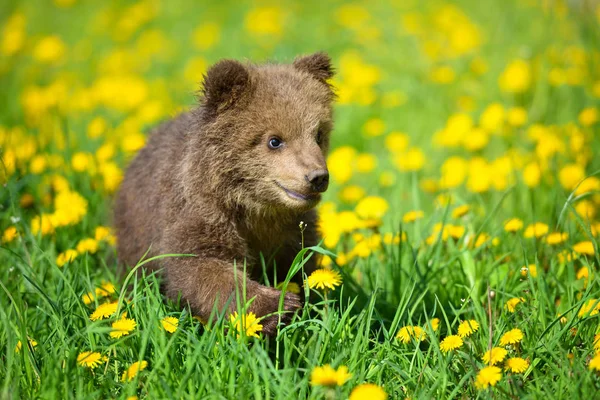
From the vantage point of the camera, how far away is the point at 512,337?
11.0ft

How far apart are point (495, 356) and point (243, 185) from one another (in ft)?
5.28

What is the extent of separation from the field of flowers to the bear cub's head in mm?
594

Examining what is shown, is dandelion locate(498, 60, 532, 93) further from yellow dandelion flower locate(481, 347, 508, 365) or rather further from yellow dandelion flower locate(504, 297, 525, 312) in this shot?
yellow dandelion flower locate(481, 347, 508, 365)

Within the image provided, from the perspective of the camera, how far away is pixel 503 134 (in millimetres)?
6453

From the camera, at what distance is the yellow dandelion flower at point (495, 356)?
3.20 metres

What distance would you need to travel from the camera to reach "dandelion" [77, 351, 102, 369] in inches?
125

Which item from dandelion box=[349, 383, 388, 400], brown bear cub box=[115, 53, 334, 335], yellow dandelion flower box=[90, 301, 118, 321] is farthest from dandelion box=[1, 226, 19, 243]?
dandelion box=[349, 383, 388, 400]

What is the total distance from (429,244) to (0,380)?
9.12 ft

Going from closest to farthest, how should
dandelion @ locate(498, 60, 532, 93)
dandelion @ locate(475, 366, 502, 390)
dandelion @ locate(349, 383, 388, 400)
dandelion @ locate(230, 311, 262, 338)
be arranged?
dandelion @ locate(349, 383, 388, 400)
dandelion @ locate(475, 366, 502, 390)
dandelion @ locate(230, 311, 262, 338)
dandelion @ locate(498, 60, 532, 93)

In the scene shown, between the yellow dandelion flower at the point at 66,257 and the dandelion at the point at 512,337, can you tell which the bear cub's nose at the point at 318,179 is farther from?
the yellow dandelion flower at the point at 66,257

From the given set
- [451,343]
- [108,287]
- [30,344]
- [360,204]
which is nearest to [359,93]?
[360,204]

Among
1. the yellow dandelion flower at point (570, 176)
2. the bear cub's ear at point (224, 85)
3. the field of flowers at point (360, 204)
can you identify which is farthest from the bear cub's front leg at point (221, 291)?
the yellow dandelion flower at point (570, 176)

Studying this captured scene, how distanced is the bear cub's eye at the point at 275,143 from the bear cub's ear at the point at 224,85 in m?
0.30

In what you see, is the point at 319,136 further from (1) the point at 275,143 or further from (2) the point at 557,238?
(2) the point at 557,238
